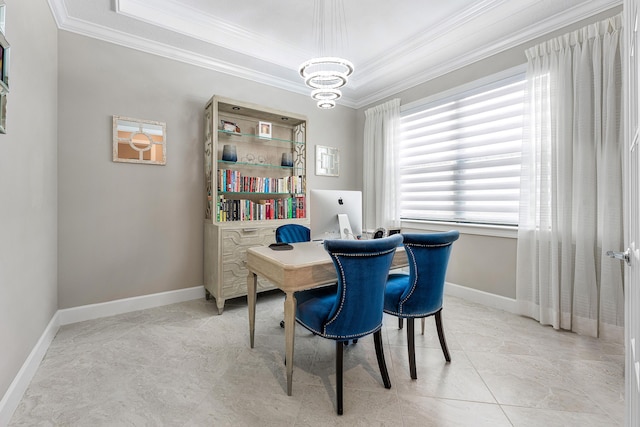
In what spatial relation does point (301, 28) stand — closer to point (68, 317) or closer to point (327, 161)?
point (327, 161)

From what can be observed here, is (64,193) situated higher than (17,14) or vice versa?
(17,14)

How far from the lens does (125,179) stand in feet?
9.36

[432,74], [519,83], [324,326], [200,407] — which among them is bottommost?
[200,407]

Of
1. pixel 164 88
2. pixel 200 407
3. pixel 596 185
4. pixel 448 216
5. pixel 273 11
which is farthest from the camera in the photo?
pixel 448 216

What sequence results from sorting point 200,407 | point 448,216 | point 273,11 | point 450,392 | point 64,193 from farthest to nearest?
point 448,216, point 273,11, point 64,193, point 450,392, point 200,407

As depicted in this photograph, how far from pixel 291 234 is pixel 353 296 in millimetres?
1348

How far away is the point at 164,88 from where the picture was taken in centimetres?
305

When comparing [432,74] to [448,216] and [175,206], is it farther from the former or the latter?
[175,206]

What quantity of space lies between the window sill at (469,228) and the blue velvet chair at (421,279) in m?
1.50

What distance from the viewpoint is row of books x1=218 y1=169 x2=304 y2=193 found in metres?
3.15

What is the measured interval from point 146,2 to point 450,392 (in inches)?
→ 158

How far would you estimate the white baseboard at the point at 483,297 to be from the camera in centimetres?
290

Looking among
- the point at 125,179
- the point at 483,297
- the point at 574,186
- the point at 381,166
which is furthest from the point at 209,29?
the point at 483,297

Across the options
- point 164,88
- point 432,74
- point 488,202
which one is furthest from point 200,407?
point 432,74
